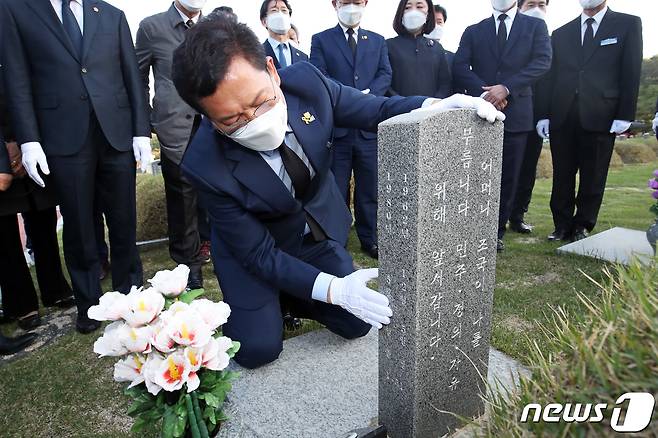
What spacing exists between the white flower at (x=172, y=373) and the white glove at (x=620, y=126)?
15.1 ft

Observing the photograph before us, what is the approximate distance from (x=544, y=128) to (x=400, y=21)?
196cm

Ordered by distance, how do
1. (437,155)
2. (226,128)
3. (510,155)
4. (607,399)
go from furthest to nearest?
(510,155) < (226,128) < (437,155) < (607,399)

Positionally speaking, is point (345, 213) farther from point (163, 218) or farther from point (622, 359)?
point (163, 218)

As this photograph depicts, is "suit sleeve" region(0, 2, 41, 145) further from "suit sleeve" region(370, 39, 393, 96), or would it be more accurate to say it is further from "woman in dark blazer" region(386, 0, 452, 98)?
"woman in dark blazer" region(386, 0, 452, 98)

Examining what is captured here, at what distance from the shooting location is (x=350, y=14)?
4461 millimetres

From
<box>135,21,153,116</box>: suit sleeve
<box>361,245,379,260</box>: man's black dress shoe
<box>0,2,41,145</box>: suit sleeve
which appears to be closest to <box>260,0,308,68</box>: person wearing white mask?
<box>135,21,153,116</box>: suit sleeve

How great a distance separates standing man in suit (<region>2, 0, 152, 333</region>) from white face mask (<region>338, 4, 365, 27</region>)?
2072mm

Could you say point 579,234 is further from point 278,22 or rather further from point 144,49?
point 144,49

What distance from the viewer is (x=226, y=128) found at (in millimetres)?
2182

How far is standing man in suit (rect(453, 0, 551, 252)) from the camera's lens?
4.39 metres

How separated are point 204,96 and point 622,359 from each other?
1.77m

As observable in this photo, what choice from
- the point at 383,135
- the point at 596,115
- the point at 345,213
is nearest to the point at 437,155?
the point at 383,135

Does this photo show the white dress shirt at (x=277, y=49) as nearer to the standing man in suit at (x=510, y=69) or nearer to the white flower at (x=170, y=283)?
the standing man in suit at (x=510, y=69)

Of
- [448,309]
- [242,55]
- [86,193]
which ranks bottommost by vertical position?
[448,309]
